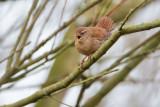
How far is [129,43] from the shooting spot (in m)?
5.34

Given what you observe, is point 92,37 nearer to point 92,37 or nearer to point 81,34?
point 92,37

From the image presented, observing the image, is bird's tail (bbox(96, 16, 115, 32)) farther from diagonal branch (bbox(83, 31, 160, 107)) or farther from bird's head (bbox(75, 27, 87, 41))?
diagonal branch (bbox(83, 31, 160, 107))

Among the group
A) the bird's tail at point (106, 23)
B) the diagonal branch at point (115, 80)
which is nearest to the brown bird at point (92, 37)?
the bird's tail at point (106, 23)

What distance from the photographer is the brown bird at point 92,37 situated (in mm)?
2977

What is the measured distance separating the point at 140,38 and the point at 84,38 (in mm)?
2433

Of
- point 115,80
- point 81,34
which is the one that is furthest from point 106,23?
point 115,80

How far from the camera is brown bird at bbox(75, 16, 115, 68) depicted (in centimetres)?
298

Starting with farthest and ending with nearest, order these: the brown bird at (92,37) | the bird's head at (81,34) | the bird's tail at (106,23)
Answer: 1. the bird's tail at (106,23)
2. the bird's head at (81,34)
3. the brown bird at (92,37)

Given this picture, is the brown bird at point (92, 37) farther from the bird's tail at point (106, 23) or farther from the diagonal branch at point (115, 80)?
the diagonal branch at point (115, 80)

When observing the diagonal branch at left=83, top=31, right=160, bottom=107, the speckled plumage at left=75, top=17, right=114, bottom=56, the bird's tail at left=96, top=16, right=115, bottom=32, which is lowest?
the diagonal branch at left=83, top=31, right=160, bottom=107

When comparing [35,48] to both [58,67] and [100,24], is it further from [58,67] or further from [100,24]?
[58,67]

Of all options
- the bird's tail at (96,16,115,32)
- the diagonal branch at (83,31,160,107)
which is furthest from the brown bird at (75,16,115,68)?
the diagonal branch at (83,31,160,107)

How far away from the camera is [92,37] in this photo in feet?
10.3

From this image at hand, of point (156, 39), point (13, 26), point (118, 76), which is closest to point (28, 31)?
point (13, 26)
